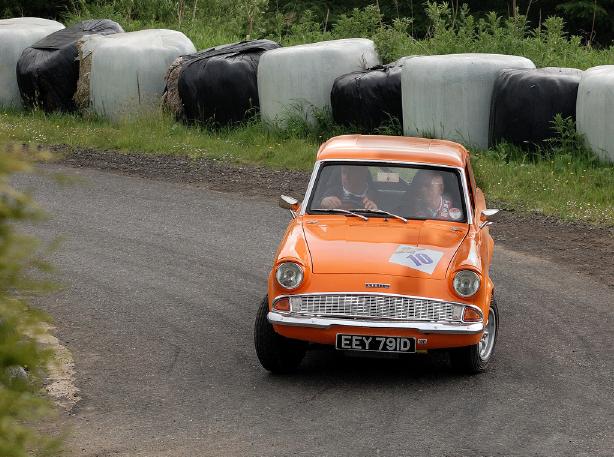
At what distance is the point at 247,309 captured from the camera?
9477 mm

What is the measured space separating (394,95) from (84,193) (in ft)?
14.2

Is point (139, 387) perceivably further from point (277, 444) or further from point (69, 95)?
point (69, 95)

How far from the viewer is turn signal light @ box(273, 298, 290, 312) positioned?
A: 7457mm

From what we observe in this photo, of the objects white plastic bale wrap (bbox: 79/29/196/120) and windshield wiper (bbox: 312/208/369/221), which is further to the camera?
white plastic bale wrap (bbox: 79/29/196/120)

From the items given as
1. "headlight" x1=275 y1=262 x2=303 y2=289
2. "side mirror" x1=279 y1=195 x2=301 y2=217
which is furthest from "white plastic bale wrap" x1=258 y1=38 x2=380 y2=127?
"headlight" x1=275 y1=262 x2=303 y2=289

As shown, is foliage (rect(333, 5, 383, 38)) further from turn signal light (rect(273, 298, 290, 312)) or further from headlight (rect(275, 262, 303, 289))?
turn signal light (rect(273, 298, 290, 312))

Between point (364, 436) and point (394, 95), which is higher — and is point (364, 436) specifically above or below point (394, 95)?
above

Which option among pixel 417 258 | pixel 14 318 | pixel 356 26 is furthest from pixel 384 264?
pixel 356 26

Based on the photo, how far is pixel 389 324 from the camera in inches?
285

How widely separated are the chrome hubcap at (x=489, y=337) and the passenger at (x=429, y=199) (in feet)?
2.67

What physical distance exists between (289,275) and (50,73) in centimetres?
1126

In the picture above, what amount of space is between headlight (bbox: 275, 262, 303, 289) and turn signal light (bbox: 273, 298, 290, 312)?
3.6 inches

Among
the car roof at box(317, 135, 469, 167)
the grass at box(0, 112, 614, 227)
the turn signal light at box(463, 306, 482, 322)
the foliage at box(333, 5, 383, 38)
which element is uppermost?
the car roof at box(317, 135, 469, 167)

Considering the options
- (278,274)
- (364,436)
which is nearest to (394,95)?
(278,274)
